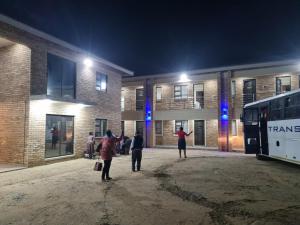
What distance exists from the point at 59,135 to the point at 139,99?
12.2 metres

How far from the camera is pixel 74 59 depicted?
14.7m

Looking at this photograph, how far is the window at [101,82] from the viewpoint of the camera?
17.0 metres

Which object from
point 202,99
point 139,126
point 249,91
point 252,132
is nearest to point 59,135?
point 252,132

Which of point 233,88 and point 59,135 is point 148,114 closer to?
point 233,88

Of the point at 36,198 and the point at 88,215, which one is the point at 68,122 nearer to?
the point at 36,198

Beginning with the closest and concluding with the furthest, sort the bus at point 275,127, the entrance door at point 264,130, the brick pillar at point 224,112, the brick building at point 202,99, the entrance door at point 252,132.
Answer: the bus at point 275,127
the entrance door at point 264,130
the entrance door at point 252,132
the brick building at point 202,99
the brick pillar at point 224,112

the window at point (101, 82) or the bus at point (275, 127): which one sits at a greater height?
the window at point (101, 82)

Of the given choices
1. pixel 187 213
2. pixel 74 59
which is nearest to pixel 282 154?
pixel 187 213

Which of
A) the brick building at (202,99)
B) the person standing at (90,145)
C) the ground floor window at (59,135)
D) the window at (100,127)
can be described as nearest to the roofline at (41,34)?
the ground floor window at (59,135)

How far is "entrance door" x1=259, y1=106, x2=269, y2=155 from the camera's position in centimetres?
1342

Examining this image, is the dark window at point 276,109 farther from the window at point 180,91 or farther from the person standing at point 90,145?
the window at point 180,91

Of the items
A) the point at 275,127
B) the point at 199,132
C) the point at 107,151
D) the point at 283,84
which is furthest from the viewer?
the point at 199,132

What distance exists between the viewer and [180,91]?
75.2 feet

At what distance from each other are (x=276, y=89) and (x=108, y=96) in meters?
12.8
